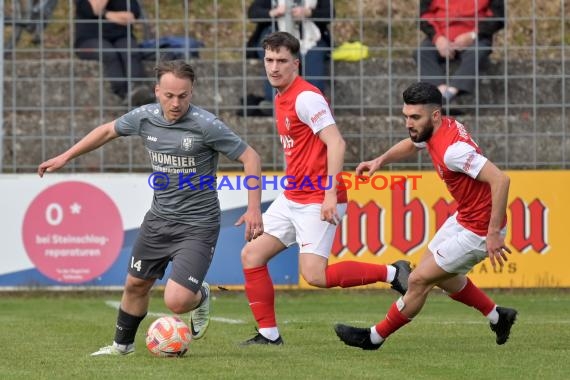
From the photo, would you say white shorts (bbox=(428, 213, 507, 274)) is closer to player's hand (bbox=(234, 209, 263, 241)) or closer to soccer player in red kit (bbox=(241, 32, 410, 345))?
soccer player in red kit (bbox=(241, 32, 410, 345))

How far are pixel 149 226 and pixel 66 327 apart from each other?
215cm

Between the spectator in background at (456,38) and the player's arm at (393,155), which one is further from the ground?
the spectator in background at (456,38)

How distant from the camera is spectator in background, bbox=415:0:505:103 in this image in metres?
14.0

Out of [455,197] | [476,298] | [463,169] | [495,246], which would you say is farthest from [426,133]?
[476,298]

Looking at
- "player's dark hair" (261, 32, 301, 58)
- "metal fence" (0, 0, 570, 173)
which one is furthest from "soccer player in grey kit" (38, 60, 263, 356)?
"metal fence" (0, 0, 570, 173)

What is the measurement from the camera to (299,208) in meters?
9.34

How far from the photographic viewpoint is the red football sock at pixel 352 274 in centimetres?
924

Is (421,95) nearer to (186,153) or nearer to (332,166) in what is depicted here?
(332,166)

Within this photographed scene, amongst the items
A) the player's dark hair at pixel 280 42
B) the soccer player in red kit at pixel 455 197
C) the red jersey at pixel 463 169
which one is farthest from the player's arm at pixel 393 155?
the player's dark hair at pixel 280 42

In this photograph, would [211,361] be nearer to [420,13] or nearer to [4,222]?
[4,222]

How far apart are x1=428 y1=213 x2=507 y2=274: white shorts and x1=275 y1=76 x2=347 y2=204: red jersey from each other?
87 centimetres

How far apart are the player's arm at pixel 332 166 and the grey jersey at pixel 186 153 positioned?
2.04ft

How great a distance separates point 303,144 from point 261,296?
42.5 inches

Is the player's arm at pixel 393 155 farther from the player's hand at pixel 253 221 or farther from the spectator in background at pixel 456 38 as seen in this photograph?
the spectator in background at pixel 456 38
